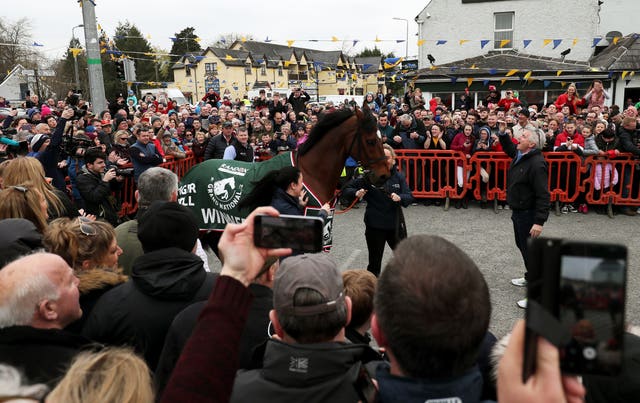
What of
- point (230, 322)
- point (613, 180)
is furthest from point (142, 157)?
point (613, 180)

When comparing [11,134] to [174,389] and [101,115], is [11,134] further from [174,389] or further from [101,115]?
[174,389]

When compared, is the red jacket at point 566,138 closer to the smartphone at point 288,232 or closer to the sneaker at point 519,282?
the sneaker at point 519,282

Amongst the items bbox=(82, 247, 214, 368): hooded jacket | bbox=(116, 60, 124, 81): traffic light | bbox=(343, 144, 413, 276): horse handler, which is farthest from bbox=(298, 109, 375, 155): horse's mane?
bbox=(116, 60, 124, 81): traffic light

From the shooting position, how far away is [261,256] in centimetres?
149

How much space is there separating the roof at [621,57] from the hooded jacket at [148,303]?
892 inches

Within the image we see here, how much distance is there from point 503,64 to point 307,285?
77.1 feet

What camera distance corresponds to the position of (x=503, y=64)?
22.8 metres

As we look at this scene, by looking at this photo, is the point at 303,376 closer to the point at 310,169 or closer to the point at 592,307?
the point at 592,307

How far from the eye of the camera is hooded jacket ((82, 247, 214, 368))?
2.66 m

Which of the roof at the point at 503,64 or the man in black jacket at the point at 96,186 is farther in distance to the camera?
the roof at the point at 503,64

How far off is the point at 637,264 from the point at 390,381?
670 centimetres

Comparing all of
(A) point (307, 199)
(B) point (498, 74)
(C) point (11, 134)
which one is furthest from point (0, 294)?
(B) point (498, 74)

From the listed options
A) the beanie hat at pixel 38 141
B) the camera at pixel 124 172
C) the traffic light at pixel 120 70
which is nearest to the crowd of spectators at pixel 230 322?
the beanie hat at pixel 38 141

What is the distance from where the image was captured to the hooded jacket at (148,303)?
266cm
